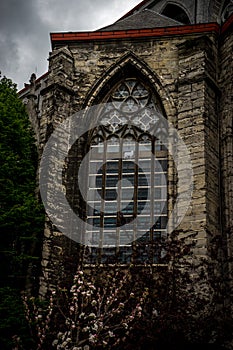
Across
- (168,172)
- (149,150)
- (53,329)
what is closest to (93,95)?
(149,150)

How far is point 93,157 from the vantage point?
37.7 ft

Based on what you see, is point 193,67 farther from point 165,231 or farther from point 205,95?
point 165,231

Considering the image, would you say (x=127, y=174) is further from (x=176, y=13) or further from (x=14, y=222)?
(x=176, y=13)

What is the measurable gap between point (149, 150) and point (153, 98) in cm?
135

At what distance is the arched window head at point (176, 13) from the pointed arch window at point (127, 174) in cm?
505

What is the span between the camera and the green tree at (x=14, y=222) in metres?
9.30

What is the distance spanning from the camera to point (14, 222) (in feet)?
32.6

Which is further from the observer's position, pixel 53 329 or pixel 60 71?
pixel 60 71

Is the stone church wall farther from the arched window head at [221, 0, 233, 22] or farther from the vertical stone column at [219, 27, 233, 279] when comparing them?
the arched window head at [221, 0, 233, 22]

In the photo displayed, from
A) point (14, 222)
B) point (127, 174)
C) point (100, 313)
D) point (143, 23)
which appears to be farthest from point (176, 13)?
point (100, 313)

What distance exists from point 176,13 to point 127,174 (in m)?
7.63

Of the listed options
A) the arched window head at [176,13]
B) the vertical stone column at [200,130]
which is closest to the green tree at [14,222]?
the vertical stone column at [200,130]

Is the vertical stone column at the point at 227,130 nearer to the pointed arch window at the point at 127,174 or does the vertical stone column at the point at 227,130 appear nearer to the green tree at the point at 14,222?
the pointed arch window at the point at 127,174

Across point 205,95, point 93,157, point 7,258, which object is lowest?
point 7,258
